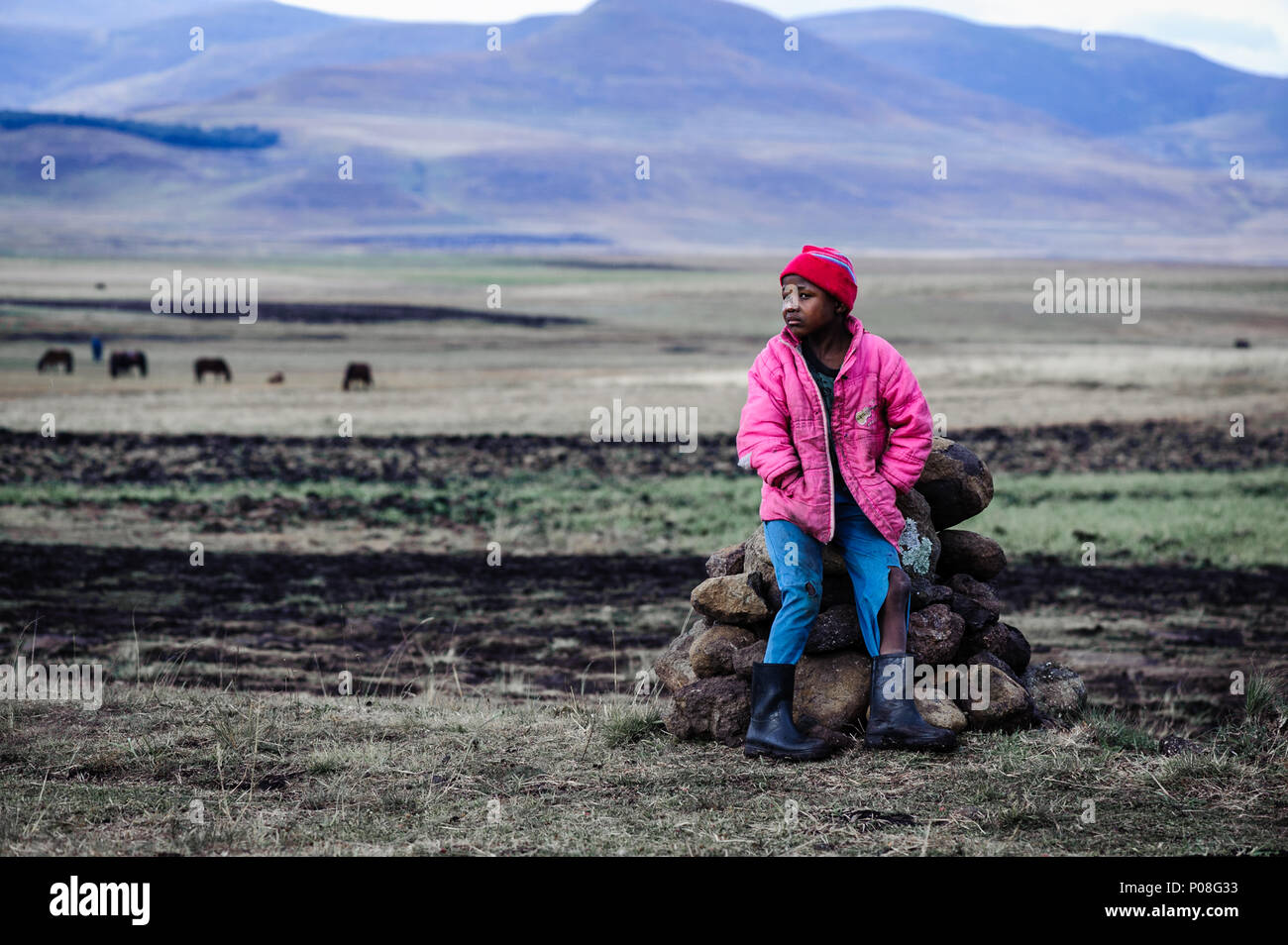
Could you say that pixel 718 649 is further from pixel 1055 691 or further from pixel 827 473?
pixel 1055 691

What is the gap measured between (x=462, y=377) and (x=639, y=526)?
21.8m

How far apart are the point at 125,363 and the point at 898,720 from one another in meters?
34.2

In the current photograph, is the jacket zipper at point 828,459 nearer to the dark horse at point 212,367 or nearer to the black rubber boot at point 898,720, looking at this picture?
the black rubber boot at point 898,720

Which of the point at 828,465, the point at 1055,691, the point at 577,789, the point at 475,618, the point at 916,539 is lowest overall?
the point at 475,618

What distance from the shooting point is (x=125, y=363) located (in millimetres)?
35812

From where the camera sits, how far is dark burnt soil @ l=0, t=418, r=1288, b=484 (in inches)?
792

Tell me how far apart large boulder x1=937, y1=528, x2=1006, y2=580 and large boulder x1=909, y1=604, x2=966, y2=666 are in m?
0.70

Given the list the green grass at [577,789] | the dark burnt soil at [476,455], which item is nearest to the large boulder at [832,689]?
the green grass at [577,789]

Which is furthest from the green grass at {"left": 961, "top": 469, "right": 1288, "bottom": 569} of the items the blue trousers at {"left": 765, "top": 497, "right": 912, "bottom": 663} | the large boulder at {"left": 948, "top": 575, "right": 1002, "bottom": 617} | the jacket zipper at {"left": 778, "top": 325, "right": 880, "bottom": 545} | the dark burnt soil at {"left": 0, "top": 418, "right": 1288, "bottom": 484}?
the jacket zipper at {"left": 778, "top": 325, "right": 880, "bottom": 545}

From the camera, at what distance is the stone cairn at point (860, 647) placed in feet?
18.5

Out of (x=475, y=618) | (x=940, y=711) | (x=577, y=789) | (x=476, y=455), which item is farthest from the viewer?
(x=476, y=455)

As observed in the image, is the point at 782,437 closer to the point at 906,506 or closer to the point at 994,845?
the point at 906,506

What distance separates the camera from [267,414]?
27750 millimetres

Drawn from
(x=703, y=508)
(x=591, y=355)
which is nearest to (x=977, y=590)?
(x=703, y=508)
